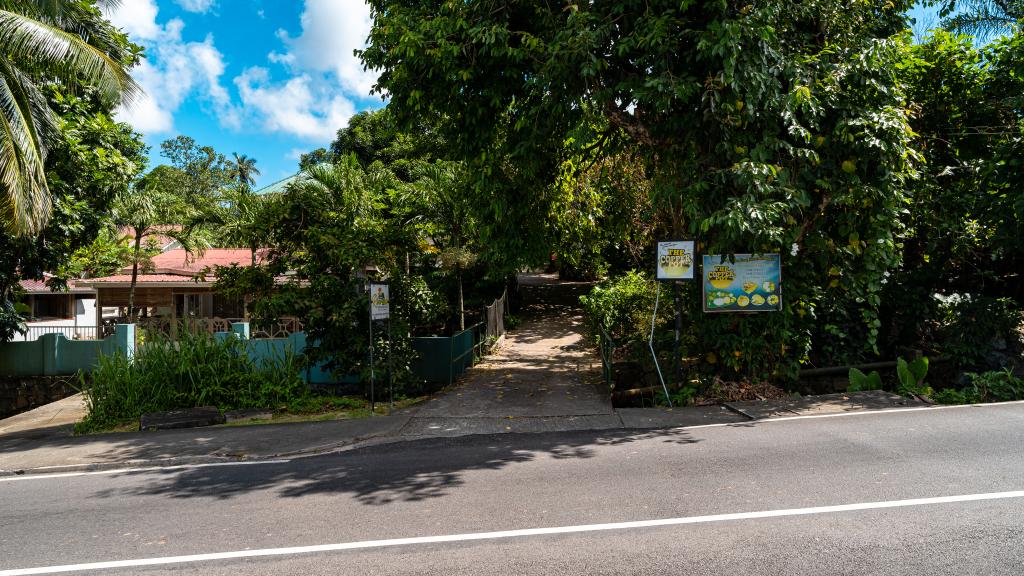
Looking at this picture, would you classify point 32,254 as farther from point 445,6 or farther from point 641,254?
point 641,254

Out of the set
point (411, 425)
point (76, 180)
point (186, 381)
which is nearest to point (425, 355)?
point (411, 425)

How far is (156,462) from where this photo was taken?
316 inches

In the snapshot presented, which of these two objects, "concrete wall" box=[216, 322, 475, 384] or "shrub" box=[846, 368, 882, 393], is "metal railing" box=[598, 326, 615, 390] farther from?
"shrub" box=[846, 368, 882, 393]

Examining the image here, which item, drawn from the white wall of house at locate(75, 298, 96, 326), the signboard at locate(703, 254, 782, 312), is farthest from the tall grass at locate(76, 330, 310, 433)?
the white wall of house at locate(75, 298, 96, 326)

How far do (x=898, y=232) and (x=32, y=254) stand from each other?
18126mm

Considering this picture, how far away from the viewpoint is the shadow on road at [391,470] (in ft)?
20.7

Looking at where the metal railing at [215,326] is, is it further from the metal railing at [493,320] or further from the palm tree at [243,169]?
the palm tree at [243,169]

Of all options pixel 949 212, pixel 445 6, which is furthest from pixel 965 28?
pixel 445 6

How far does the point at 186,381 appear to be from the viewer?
11312mm

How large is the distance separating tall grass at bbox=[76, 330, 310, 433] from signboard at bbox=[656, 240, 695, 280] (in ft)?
22.8

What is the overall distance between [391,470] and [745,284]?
6.59m

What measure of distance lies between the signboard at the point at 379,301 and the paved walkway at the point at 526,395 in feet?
5.76

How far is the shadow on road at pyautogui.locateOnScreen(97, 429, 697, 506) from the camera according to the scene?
6324 mm

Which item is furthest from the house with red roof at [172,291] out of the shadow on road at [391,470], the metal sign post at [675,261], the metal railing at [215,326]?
the metal sign post at [675,261]
